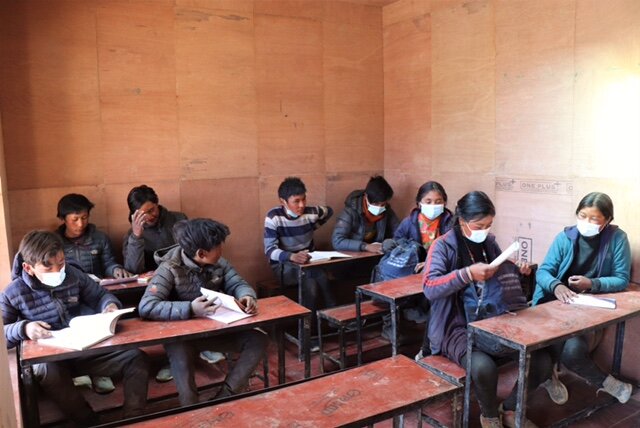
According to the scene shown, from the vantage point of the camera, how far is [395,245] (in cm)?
443

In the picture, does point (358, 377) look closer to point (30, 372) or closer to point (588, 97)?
point (30, 372)

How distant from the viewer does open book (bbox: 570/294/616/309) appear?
3.00 meters

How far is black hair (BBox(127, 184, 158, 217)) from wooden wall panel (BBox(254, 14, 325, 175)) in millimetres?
1184

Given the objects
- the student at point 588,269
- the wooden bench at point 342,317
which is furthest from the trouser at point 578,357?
the wooden bench at point 342,317

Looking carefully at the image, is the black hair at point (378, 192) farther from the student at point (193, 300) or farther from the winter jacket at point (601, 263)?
the student at point (193, 300)

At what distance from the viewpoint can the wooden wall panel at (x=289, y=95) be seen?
16.5ft

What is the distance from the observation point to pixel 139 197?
13.8 ft

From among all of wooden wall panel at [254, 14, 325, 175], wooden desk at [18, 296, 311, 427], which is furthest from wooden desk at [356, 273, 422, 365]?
wooden wall panel at [254, 14, 325, 175]

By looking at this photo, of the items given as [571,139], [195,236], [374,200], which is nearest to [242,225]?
[374,200]

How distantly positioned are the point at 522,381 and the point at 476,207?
916 mm

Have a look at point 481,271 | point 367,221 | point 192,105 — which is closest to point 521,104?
point 367,221

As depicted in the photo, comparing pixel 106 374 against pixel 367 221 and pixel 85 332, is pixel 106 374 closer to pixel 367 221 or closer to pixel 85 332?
pixel 85 332

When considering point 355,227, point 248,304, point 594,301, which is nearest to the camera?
point 248,304

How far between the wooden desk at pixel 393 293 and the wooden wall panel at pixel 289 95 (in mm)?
1987
